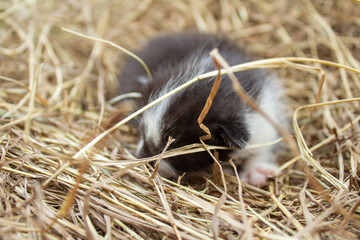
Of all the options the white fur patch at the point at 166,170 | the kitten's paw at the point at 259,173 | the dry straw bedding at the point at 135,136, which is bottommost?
the kitten's paw at the point at 259,173

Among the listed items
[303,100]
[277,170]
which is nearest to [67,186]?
[277,170]

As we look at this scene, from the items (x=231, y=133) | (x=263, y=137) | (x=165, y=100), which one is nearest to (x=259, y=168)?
(x=263, y=137)

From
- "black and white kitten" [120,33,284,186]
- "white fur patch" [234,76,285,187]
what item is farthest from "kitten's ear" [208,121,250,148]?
"white fur patch" [234,76,285,187]

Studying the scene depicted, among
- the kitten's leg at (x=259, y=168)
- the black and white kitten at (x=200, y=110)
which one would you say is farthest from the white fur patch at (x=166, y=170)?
the kitten's leg at (x=259, y=168)

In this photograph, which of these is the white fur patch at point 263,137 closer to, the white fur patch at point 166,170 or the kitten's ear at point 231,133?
the kitten's ear at point 231,133

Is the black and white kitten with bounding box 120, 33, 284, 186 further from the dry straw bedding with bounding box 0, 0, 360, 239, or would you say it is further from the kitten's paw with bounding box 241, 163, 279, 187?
the dry straw bedding with bounding box 0, 0, 360, 239

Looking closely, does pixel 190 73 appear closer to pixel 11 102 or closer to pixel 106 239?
pixel 106 239
